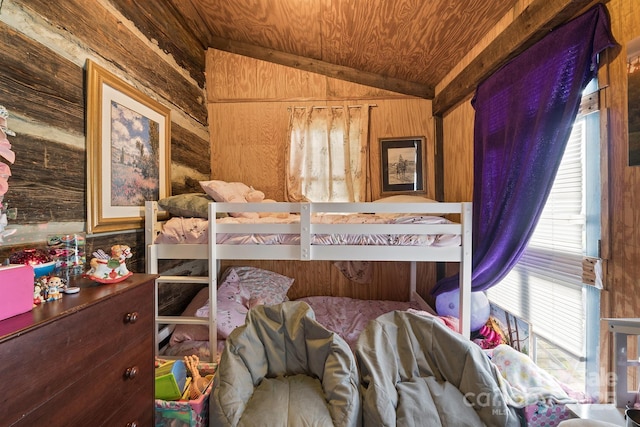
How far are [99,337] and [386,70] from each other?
114 inches

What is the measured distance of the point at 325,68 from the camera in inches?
107

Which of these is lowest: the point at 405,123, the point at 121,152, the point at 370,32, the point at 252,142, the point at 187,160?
the point at 121,152

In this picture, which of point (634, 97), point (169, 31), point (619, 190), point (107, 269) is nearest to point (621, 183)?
point (619, 190)

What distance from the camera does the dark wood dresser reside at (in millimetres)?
613

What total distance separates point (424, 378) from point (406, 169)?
1.93m

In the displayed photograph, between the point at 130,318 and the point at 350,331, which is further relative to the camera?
the point at 350,331

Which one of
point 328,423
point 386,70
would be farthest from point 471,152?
point 328,423

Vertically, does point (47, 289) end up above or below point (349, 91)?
below

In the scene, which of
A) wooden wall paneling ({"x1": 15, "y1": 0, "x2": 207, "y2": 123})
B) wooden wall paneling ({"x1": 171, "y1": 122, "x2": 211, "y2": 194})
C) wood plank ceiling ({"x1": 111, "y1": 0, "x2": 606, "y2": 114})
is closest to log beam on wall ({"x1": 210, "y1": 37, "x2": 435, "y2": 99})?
wood plank ceiling ({"x1": 111, "y1": 0, "x2": 606, "y2": 114})

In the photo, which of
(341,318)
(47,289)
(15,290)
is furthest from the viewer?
(341,318)

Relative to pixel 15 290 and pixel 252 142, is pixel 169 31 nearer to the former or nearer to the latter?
pixel 252 142

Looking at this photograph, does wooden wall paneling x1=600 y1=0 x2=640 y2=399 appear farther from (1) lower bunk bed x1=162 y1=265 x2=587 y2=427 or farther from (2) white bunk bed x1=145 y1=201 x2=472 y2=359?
(2) white bunk bed x1=145 y1=201 x2=472 y2=359

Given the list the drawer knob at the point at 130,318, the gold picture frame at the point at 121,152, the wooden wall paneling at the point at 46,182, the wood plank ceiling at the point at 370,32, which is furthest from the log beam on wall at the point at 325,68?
the drawer knob at the point at 130,318

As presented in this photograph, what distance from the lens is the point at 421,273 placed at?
2.72 metres
